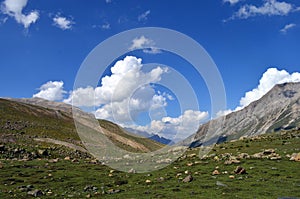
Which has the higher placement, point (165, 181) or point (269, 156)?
point (269, 156)

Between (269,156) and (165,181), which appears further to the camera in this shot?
(269,156)

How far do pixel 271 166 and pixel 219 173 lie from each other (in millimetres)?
6767

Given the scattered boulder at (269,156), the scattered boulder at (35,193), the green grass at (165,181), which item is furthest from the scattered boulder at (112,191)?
the scattered boulder at (269,156)

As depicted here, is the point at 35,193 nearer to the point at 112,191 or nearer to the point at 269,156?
the point at 112,191

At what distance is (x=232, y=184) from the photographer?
3006 cm

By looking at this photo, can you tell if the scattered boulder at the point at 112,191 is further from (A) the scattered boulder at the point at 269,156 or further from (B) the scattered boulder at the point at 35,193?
(A) the scattered boulder at the point at 269,156

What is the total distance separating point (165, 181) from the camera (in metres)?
34.7

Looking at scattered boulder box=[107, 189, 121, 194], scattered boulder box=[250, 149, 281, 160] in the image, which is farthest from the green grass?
scattered boulder box=[250, 149, 281, 160]

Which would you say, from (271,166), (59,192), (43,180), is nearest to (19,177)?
(43,180)

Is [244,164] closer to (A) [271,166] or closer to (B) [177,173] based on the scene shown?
(A) [271,166]

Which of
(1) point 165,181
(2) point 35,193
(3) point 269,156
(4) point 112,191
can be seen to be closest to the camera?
(2) point 35,193

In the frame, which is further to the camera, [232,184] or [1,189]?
[1,189]

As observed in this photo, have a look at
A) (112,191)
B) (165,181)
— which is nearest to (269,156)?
(165,181)

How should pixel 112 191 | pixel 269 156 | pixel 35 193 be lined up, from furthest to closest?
pixel 269 156 < pixel 112 191 < pixel 35 193
